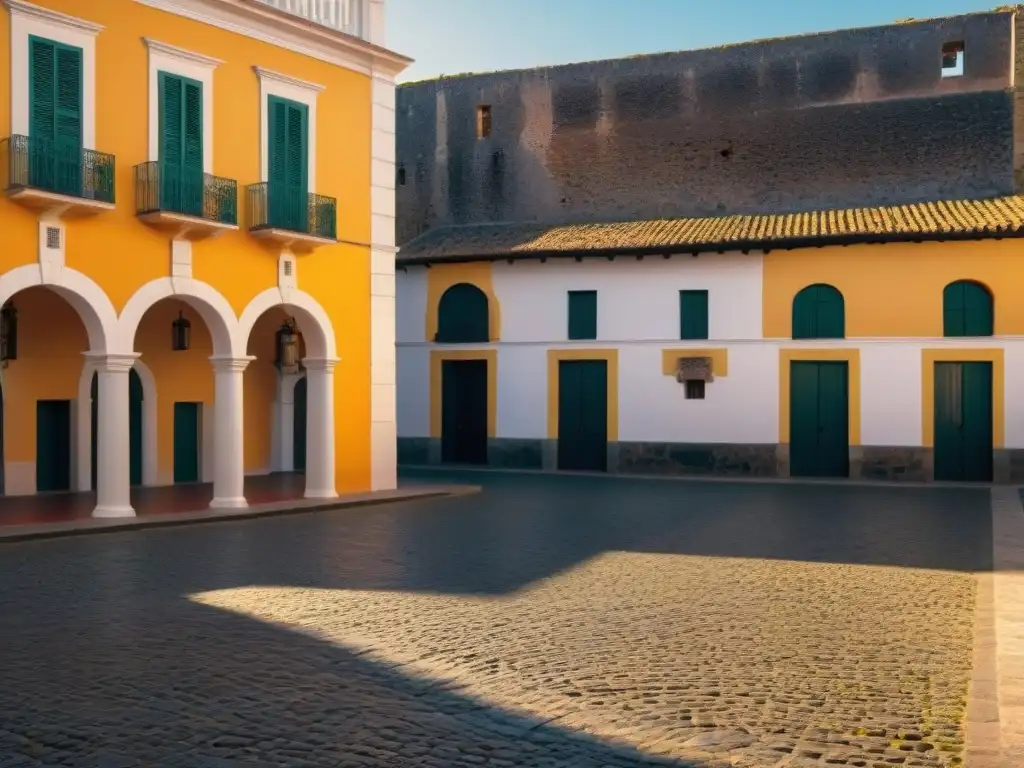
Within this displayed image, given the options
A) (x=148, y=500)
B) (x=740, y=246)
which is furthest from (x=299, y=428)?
(x=740, y=246)

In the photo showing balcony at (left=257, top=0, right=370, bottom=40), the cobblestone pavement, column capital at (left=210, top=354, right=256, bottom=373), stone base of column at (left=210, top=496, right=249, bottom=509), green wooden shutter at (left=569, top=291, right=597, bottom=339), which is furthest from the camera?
green wooden shutter at (left=569, top=291, right=597, bottom=339)

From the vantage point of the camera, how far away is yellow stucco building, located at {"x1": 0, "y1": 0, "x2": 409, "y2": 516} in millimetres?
15117

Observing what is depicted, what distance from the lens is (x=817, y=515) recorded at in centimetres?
1741

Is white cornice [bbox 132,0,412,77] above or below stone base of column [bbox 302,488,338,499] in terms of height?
above

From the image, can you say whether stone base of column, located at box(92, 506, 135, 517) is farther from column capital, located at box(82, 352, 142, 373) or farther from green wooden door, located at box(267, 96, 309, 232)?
green wooden door, located at box(267, 96, 309, 232)

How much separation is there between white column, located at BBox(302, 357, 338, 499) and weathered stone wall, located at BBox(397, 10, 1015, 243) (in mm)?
13799

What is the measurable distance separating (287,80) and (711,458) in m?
13.2

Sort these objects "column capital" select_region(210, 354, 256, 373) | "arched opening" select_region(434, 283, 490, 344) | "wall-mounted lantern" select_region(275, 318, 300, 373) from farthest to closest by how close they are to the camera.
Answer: "arched opening" select_region(434, 283, 490, 344) < "wall-mounted lantern" select_region(275, 318, 300, 373) < "column capital" select_region(210, 354, 256, 373)

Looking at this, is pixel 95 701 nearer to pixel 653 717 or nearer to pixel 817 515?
pixel 653 717

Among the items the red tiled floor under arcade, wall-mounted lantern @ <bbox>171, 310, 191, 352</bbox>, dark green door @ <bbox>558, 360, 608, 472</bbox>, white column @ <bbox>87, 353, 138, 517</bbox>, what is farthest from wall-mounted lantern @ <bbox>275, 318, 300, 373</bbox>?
dark green door @ <bbox>558, 360, 608, 472</bbox>

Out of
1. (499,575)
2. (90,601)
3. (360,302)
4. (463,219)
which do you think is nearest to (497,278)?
(463,219)

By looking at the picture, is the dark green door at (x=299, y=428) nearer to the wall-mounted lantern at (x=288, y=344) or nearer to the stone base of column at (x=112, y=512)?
the wall-mounted lantern at (x=288, y=344)

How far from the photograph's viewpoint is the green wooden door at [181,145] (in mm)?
16328

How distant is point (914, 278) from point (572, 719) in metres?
21.3
